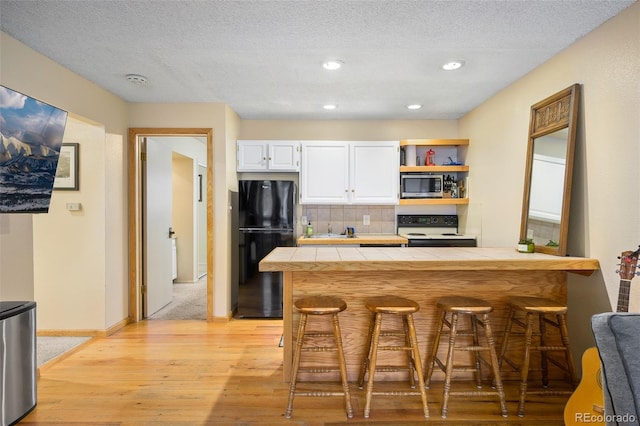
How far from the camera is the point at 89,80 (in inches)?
124

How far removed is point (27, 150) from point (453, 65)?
310 cm

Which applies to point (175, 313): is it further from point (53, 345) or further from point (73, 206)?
point (73, 206)

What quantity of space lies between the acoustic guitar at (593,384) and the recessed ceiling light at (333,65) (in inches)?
86.6

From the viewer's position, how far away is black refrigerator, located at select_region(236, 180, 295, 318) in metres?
4.00

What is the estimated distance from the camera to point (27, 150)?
90.2 inches

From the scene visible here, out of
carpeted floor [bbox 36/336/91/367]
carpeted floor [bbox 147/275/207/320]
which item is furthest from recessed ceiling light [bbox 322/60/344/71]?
carpeted floor [bbox 36/336/91/367]

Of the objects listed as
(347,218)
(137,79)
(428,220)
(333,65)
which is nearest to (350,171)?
(347,218)

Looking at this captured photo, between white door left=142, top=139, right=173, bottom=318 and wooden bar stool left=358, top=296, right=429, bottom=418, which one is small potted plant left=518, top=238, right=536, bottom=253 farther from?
white door left=142, top=139, right=173, bottom=318

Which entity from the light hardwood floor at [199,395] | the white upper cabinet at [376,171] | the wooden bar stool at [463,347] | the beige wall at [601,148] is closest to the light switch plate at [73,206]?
the light hardwood floor at [199,395]

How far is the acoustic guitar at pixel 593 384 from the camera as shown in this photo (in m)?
1.80

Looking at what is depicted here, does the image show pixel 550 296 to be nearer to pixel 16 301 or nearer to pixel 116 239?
pixel 16 301

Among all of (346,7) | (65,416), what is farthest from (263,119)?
(65,416)

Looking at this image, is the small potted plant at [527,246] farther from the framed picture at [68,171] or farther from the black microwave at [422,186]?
the framed picture at [68,171]

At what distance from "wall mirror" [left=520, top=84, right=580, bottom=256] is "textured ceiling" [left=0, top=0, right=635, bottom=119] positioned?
1.33 ft
